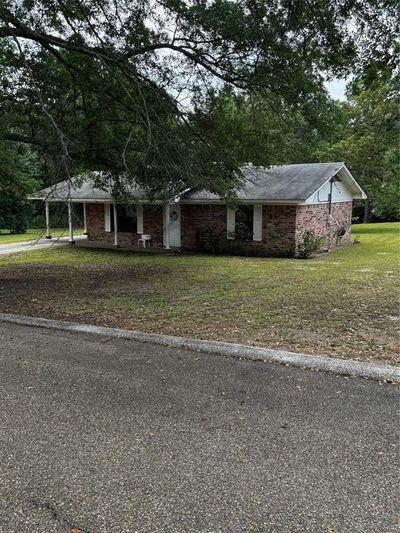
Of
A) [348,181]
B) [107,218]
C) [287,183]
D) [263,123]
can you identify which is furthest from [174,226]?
[263,123]

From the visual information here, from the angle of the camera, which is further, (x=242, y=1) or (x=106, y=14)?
(x=106, y=14)

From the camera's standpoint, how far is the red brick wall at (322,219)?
1642 centimetres

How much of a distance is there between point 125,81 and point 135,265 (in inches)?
245

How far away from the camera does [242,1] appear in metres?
7.25

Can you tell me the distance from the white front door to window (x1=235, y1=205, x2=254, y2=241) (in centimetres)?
272

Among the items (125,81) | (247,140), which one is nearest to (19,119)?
(125,81)

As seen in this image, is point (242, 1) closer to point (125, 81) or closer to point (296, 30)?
point (296, 30)

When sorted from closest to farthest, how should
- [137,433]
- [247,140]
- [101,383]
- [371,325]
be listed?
[137,433] → [101,383] → [371,325] → [247,140]

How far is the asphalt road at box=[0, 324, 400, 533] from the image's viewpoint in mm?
2277

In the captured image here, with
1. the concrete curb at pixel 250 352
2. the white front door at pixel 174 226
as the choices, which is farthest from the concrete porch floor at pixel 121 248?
the concrete curb at pixel 250 352

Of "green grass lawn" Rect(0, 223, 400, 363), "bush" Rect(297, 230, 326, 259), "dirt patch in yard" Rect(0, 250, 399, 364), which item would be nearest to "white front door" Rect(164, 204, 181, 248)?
"green grass lawn" Rect(0, 223, 400, 363)

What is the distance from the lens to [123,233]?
20.2 metres

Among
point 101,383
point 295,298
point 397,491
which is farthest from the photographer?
point 295,298

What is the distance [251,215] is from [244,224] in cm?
43
